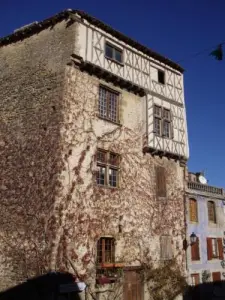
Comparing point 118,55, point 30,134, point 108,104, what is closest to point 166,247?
point 108,104

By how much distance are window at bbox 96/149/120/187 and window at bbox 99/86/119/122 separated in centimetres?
176

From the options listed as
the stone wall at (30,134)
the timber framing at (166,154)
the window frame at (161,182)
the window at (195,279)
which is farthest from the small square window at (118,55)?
the window at (195,279)

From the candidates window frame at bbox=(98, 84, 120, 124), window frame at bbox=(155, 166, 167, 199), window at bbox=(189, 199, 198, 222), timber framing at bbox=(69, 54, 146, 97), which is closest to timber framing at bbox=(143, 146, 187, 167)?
window frame at bbox=(155, 166, 167, 199)

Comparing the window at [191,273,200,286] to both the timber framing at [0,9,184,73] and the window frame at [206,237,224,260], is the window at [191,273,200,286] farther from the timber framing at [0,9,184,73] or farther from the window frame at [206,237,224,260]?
the timber framing at [0,9,184,73]

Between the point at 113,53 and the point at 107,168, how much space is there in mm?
5784

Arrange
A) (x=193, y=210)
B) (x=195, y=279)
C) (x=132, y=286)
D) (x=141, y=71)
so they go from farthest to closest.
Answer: (x=193, y=210) → (x=195, y=279) → (x=141, y=71) → (x=132, y=286)

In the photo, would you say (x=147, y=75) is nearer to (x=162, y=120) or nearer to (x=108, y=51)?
(x=162, y=120)

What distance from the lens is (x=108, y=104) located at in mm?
15469

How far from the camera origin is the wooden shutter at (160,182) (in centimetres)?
1689

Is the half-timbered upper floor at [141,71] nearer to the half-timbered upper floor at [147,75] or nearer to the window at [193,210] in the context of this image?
the half-timbered upper floor at [147,75]

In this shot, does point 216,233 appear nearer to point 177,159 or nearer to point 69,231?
point 177,159

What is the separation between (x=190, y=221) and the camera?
1983 cm

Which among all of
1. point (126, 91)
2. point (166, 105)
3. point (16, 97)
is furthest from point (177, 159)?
point (16, 97)

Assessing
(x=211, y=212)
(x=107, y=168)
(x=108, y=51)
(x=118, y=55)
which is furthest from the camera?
(x=211, y=212)
